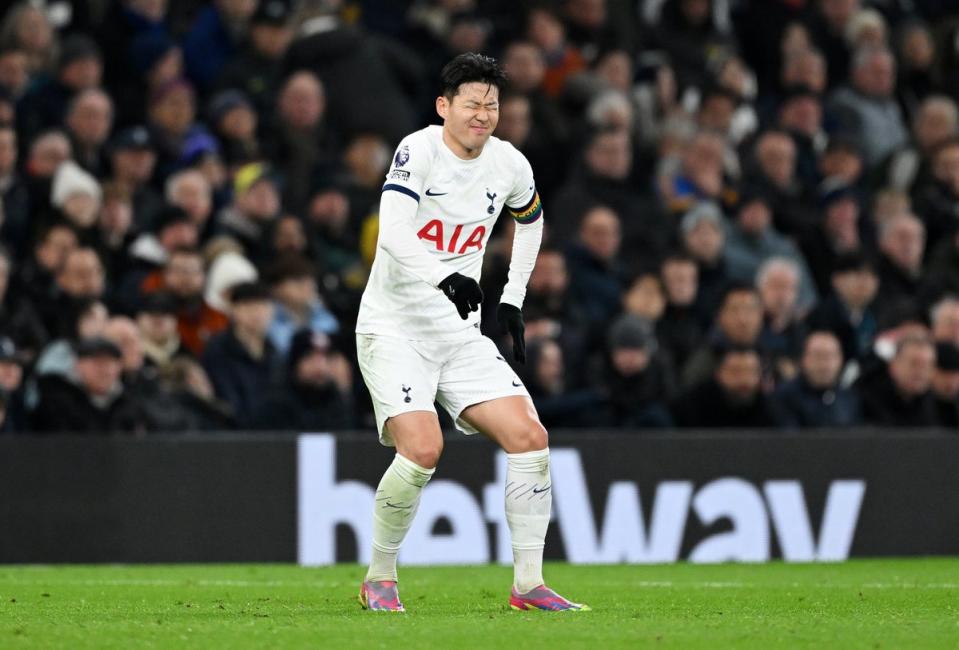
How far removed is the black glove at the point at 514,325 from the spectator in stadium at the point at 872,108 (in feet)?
32.8

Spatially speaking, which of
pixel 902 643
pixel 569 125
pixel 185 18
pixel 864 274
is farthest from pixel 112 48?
pixel 902 643

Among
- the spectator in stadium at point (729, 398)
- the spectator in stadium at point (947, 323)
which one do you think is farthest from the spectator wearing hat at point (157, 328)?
the spectator in stadium at point (947, 323)

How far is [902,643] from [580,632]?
1.17 metres

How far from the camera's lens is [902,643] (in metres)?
6.77

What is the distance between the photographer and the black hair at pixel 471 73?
311 inches

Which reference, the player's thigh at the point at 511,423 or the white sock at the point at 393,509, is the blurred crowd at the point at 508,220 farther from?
the player's thigh at the point at 511,423

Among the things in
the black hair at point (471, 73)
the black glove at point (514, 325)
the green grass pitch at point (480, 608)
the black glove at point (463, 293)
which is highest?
the black hair at point (471, 73)

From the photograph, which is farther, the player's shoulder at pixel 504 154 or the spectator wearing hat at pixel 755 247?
the spectator wearing hat at pixel 755 247

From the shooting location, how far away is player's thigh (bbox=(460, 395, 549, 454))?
7934mm

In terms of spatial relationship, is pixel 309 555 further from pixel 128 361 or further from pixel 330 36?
pixel 330 36

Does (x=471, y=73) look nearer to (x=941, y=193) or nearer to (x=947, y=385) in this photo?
(x=947, y=385)

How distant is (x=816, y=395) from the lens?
13.6 metres

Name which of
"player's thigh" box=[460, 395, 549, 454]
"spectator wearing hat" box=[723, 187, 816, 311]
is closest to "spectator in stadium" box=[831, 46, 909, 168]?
"spectator wearing hat" box=[723, 187, 816, 311]

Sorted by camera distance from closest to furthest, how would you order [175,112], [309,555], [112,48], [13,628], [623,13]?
1. [13,628]
2. [309,555]
3. [175,112]
4. [112,48]
5. [623,13]
